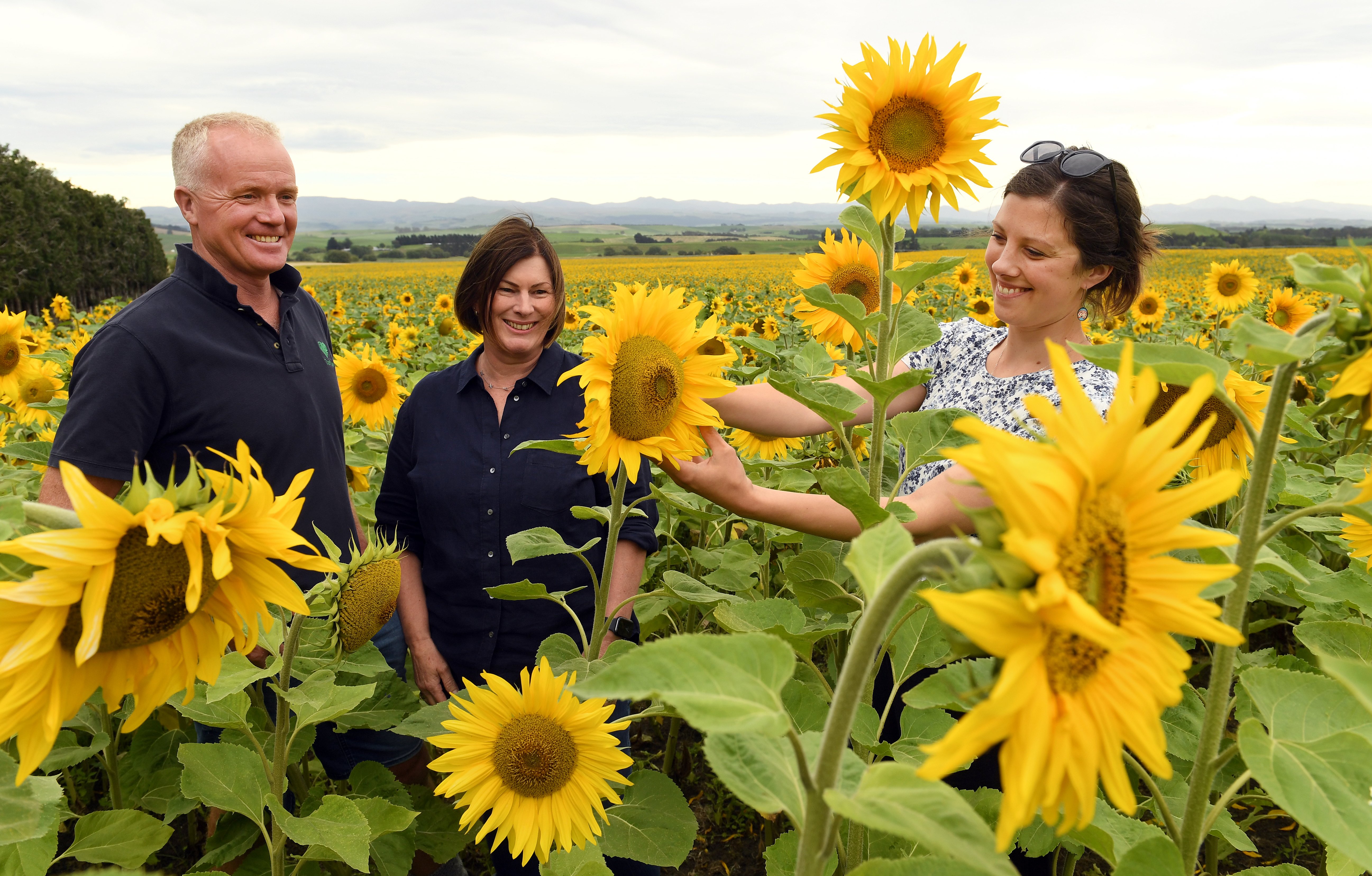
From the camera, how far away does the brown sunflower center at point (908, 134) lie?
212cm

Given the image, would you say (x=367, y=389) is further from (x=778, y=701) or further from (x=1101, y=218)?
(x=778, y=701)

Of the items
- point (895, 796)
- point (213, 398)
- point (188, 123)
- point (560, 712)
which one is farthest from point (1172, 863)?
point (188, 123)

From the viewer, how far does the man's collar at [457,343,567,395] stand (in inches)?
126

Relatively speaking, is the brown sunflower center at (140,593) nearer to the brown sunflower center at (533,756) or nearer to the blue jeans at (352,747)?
the brown sunflower center at (533,756)

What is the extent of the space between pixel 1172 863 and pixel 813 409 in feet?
3.81

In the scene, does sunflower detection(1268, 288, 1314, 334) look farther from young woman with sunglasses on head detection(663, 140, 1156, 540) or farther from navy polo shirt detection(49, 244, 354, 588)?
navy polo shirt detection(49, 244, 354, 588)

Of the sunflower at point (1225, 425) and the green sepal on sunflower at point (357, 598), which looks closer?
the green sepal on sunflower at point (357, 598)

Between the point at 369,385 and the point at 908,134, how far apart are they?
3.91 metres

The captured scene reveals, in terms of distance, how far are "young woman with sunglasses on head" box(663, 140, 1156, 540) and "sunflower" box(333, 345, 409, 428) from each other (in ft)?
9.83

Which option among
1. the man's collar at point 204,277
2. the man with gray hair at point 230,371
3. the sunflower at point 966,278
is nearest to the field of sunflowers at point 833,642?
the man with gray hair at point 230,371

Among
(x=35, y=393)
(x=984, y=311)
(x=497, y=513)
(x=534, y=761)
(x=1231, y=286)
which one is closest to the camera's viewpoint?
(x=534, y=761)

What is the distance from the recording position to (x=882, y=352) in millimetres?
2193

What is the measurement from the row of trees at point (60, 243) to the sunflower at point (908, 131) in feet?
108

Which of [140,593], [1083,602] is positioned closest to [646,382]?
[140,593]
